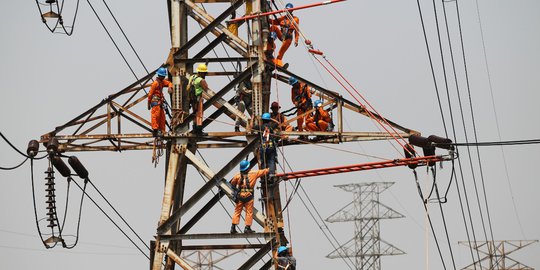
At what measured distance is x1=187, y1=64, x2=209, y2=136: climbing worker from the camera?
1072 inches

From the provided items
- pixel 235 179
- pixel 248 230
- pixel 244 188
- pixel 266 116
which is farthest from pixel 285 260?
pixel 266 116

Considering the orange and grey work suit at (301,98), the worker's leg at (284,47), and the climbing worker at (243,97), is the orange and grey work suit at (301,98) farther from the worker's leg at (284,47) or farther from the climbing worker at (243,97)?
the worker's leg at (284,47)

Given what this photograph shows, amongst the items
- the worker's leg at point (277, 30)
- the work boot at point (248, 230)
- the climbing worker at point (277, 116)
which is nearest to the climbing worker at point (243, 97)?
the climbing worker at point (277, 116)

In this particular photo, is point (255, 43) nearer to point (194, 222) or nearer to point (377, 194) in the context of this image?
point (194, 222)

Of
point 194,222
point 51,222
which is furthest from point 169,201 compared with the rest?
point 51,222

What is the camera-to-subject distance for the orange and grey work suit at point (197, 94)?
27203 millimetres

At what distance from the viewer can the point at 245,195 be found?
2648 centimetres

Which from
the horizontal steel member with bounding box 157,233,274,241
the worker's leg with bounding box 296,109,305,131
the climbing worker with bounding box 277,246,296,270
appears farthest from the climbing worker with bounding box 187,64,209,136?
the climbing worker with bounding box 277,246,296,270

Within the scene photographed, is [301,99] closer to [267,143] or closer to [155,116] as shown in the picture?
[267,143]

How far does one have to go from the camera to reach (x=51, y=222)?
90.4ft

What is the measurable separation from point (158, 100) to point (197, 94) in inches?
31.7

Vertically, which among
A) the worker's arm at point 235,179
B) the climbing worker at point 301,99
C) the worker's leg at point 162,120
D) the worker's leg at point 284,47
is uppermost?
the worker's leg at point 284,47

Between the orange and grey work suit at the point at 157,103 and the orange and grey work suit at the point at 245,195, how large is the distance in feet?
6.79

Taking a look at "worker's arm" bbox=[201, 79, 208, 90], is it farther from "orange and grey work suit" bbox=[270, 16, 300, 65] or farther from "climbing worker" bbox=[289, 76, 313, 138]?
"orange and grey work suit" bbox=[270, 16, 300, 65]
